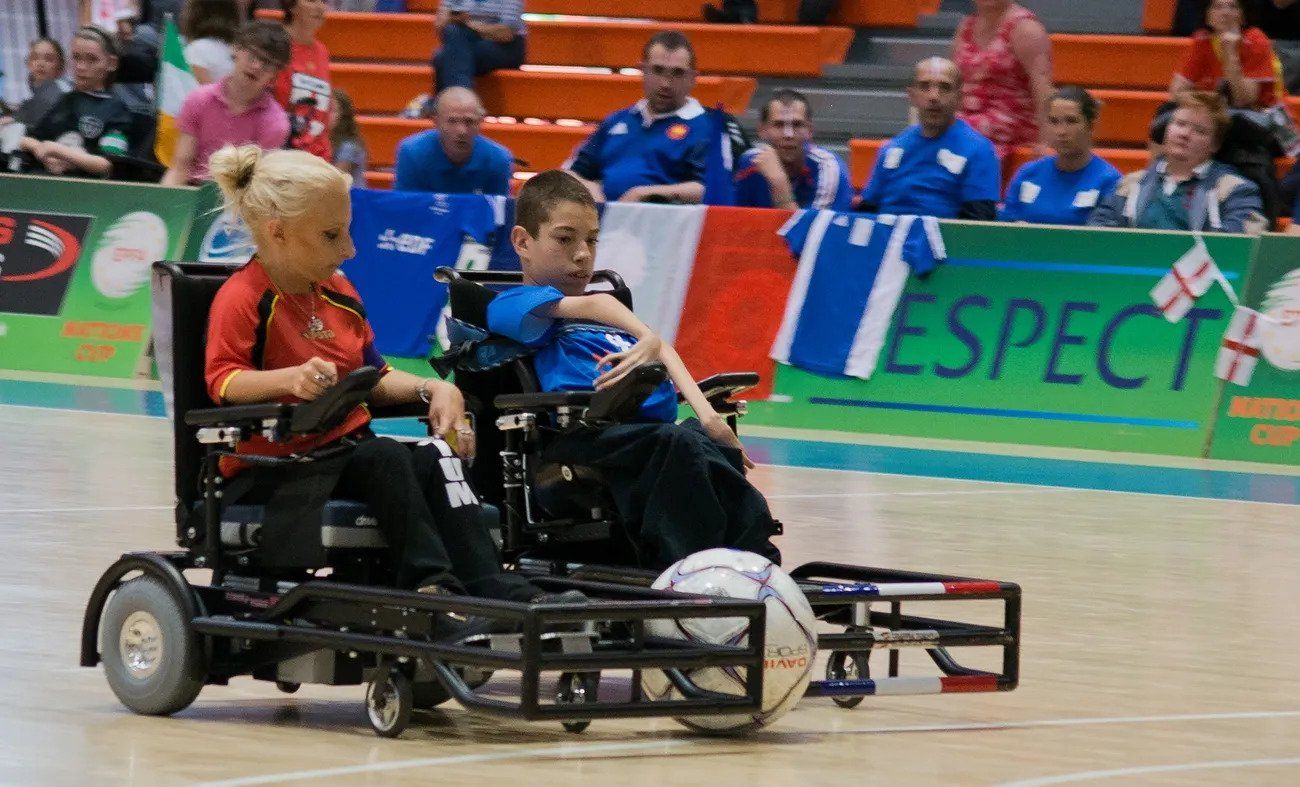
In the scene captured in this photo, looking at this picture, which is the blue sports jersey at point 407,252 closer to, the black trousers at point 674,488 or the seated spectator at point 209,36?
the seated spectator at point 209,36

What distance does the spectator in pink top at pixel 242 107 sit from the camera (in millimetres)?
13875

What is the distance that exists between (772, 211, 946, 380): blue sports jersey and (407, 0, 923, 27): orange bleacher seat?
5876 mm

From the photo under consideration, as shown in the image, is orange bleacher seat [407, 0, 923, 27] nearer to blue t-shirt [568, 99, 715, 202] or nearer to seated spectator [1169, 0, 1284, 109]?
seated spectator [1169, 0, 1284, 109]

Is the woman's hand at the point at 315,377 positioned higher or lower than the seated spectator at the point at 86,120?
higher

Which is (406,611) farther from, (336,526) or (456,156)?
(456,156)

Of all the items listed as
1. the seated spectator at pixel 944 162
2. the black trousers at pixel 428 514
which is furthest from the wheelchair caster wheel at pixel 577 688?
the seated spectator at pixel 944 162

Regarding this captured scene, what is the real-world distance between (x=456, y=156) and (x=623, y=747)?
31.3ft

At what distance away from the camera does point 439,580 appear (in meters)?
5.23

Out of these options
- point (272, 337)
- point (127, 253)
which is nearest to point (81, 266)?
point (127, 253)

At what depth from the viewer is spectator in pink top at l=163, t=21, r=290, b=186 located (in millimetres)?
13875

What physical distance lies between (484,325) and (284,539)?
1.16 m

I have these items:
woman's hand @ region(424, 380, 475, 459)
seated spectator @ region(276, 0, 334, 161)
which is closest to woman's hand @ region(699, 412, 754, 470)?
woman's hand @ region(424, 380, 475, 459)

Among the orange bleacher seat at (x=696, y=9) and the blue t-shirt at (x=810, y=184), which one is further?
the orange bleacher seat at (x=696, y=9)

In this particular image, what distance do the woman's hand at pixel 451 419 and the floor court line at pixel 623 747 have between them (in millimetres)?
813
